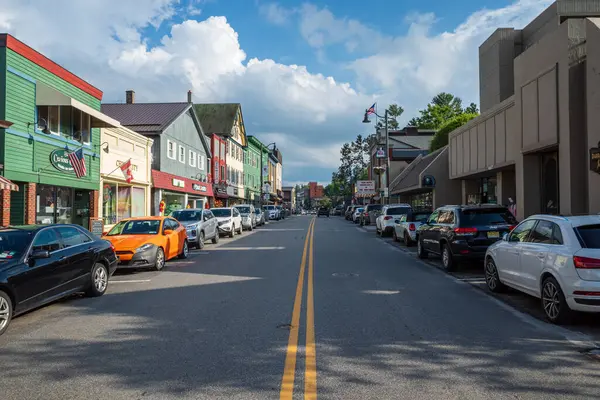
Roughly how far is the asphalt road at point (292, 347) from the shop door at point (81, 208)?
11.7 m

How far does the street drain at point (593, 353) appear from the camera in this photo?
18.2 feet

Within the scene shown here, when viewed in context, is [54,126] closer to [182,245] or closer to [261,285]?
[182,245]

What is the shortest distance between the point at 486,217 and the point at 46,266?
31.2 ft

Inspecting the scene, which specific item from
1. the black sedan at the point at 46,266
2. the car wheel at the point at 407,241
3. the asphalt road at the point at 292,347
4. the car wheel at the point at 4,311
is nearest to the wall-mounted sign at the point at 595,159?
the asphalt road at the point at 292,347

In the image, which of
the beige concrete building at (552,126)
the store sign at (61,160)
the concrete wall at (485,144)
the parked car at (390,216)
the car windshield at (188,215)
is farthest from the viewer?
the parked car at (390,216)

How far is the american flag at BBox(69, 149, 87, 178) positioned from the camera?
62.3 feet

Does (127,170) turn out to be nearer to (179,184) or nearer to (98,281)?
(179,184)

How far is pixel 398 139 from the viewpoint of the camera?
213ft

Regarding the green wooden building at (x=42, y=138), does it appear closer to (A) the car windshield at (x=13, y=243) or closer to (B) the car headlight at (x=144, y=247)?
(B) the car headlight at (x=144, y=247)

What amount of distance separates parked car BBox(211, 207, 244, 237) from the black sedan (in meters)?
16.2

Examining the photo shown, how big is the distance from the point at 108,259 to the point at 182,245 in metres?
6.05

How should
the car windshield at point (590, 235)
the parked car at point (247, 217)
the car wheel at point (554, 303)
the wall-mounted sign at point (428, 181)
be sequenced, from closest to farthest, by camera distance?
the car windshield at point (590, 235) → the car wheel at point (554, 303) → the wall-mounted sign at point (428, 181) → the parked car at point (247, 217)

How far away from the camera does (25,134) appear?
16.3 meters

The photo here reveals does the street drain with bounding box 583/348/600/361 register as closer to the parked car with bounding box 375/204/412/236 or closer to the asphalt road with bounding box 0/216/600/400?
the asphalt road with bounding box 0/216/600/400
